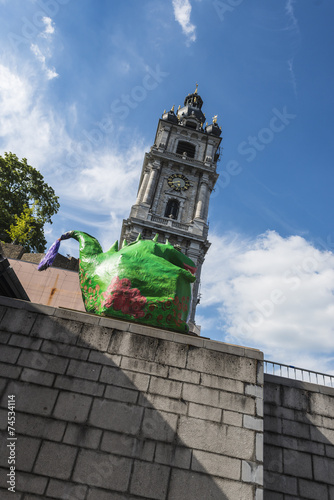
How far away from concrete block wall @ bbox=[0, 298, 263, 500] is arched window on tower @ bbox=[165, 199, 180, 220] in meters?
25.9

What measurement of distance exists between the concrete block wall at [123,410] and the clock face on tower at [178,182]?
28.1 meters

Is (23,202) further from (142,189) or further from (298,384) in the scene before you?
(298,384)

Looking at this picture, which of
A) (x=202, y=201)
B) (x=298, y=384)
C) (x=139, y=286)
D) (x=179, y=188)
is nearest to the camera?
(x=139, y=286)

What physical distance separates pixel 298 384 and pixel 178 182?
92.7 feet

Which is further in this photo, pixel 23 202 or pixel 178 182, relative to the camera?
pixel 178 182

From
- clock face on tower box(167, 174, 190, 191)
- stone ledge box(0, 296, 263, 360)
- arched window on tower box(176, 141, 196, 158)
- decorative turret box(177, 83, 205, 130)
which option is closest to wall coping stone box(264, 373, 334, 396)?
stone ledge box(0, 296, 263, 360)

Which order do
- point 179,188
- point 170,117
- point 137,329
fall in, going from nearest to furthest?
point 137,329 → point 179,188 → point 170,117

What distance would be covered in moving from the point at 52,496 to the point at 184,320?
140 inches

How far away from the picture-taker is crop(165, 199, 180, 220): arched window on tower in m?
31.5

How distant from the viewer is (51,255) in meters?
7.90

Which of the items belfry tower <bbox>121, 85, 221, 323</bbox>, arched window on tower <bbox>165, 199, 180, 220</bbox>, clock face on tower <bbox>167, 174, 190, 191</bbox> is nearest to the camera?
belfry tower <bbox>121, 85, 221, 323</bbox>

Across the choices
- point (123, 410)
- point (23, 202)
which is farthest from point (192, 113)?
point (123, 410)

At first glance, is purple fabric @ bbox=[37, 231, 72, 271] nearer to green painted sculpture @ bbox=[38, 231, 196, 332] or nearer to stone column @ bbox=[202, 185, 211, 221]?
green painted sculpture @ bbox=[38, 231, 196, 332]

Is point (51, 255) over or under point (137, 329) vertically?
over
